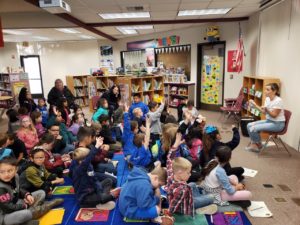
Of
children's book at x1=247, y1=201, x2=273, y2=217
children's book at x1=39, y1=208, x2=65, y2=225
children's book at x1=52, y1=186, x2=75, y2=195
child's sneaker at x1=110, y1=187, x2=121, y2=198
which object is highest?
child's sneaker at x1=110, y1=187, x2=121, y2=198

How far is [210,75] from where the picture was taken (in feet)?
28.5

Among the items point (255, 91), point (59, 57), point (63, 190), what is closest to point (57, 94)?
point (63, 190)

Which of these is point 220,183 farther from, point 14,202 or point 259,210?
point 14,202

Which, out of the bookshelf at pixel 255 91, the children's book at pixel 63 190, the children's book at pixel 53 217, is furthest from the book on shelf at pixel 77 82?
the children's book at pixel 53 217

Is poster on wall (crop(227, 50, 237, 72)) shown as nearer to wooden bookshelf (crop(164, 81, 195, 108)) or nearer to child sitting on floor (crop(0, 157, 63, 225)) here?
wooden bookshelf (crop(164, 81, 195, 108))

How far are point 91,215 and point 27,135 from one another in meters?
2.11

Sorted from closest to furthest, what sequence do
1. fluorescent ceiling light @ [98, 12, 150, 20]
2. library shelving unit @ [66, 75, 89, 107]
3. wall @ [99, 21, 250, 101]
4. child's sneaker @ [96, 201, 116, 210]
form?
child's sneaker @ [96, 201, 116, 210]
fluorescent ceiling light @ [98, 12, 150, 20]
wall @ [99, 21, 250, 101]
library shelving unit @ [66, 75, 89, 107]

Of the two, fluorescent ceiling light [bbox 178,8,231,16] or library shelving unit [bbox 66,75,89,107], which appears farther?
library shelving unit [bbox 66,75,89,107]

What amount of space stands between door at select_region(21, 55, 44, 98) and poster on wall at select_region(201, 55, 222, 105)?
A: 27.2 feet

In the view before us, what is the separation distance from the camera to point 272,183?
354cm

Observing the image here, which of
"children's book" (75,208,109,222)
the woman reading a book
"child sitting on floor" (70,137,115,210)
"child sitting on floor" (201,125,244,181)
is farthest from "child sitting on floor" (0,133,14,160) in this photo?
the woman reading a book

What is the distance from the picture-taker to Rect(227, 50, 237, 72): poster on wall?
7.78 metres

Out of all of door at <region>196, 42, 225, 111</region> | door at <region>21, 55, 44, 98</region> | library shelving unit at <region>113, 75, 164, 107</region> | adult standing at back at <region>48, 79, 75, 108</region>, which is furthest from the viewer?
door at <region>21, 55, 44, 98</region>

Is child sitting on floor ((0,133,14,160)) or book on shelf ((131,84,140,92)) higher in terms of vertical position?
book on shelf ((131,84,140,92))
